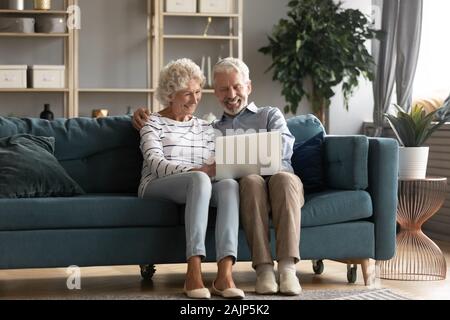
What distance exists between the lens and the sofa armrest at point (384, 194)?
395cm

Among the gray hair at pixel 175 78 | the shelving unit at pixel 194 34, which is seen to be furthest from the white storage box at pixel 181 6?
the gray hair at pixel 175 78

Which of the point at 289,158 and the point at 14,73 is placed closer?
the point at 289,158

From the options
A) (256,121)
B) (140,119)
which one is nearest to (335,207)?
(256,121)

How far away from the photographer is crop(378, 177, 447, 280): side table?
4.36m

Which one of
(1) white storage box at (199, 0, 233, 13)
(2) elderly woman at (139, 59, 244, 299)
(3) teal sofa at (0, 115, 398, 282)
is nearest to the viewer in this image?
(2) elderly woman at (139, 59, 244, 299)

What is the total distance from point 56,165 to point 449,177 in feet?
9.24

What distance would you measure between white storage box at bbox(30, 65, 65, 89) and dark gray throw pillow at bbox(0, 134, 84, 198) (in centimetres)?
249

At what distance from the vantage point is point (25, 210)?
3637 mm

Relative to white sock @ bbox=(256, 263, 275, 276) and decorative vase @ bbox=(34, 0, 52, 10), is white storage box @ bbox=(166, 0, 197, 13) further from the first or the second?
white sock @ bbox=(256, 263, 275, 276)

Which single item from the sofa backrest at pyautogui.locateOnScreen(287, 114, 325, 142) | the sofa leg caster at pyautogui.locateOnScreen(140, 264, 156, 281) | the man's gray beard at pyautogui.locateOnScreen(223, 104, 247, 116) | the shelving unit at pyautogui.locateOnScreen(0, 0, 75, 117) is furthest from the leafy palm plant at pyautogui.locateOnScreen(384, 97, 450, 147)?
the shelving unit at pyautogui.locateOnScreen(0, 0, 75, 117)

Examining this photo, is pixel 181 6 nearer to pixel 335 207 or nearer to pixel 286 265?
pixel 335 207

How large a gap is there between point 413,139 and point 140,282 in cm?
166
